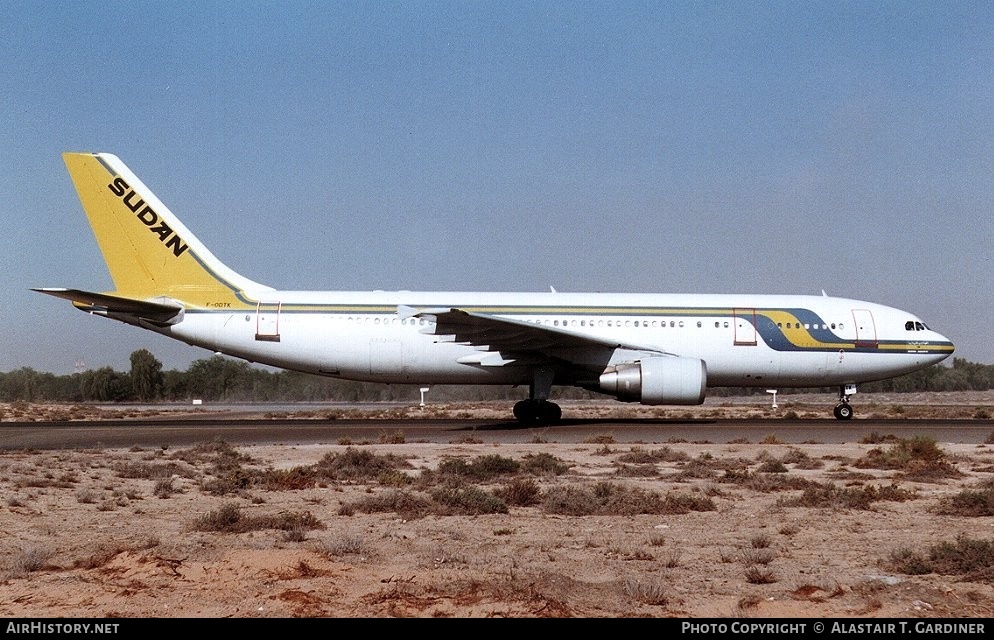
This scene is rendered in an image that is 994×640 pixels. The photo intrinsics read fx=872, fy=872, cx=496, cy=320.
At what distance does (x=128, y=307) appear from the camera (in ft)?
76.4

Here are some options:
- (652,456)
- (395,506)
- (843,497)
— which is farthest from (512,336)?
(395,506)

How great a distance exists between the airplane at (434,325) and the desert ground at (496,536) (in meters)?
8.22

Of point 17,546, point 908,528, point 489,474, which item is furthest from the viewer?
point 489,474

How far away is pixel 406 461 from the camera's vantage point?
1475cm

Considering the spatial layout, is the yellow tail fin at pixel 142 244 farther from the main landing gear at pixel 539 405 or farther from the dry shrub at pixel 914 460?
the dry shrub at pixel 914 460

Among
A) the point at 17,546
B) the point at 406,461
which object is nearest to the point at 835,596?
the point at 17,546

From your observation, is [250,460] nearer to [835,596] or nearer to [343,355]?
[343,355]

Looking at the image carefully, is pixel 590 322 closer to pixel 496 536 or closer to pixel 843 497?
pixel 843 497

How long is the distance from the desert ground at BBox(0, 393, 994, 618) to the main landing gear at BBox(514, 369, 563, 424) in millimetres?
7877

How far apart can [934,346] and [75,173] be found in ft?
82.6

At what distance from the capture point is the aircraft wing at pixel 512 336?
21.3 meters

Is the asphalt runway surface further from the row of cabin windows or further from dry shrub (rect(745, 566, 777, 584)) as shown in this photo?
dry shrub (rect(745, 566, 777, 584))

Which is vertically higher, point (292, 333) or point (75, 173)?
point (75, 173)

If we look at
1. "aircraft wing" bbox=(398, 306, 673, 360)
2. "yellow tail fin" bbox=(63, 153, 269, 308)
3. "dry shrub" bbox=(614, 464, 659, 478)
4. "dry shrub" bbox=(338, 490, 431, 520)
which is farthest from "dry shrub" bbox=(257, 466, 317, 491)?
"yellow tail fin" bbox=(63, 153, 269, 308)
